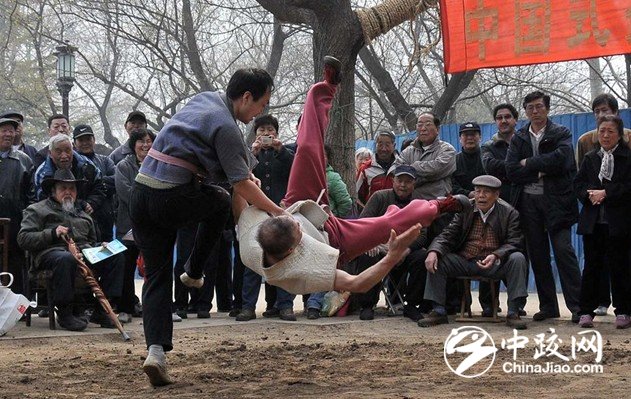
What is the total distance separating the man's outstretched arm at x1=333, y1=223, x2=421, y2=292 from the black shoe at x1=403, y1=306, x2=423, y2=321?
146 inches

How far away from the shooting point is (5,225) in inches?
335

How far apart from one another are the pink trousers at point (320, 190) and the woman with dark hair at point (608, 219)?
2256 millimetres

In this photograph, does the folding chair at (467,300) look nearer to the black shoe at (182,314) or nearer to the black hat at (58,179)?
the black shoe at (182,314)

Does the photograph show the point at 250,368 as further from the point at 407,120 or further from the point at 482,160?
the point at 407,120

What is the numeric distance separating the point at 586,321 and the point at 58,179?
15.6ft

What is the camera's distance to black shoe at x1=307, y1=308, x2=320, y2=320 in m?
9.23

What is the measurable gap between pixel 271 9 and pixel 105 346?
16.4 feet

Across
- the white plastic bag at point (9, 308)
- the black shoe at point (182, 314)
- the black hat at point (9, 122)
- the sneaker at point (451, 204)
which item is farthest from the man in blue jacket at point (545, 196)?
the black hat at point (9, 122)

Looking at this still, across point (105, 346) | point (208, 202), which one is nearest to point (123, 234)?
point (105, 346)

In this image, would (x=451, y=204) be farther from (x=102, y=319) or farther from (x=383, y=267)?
(x=102, y=319)

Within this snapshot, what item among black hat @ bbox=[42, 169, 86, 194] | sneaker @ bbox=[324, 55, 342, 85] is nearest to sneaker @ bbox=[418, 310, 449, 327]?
sneaker @ bbox=[324, 55, 342, 85]

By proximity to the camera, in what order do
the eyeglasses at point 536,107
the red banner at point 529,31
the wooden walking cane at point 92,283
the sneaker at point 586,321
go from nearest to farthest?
the wooden walking cane at point 92,283, the sneaker at point 586,321, the eyeglasses at point 536,107, the red banner at point 529,31

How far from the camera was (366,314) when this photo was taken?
9.11 m

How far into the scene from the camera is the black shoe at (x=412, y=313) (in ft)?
29.5
